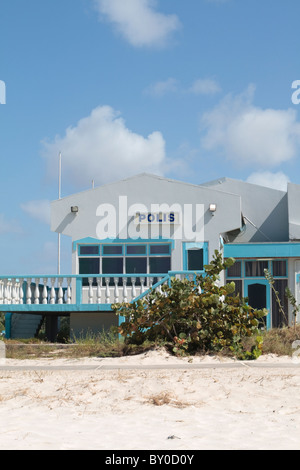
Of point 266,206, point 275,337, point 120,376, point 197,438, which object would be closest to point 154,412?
point 197,438

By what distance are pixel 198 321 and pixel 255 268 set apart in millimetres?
12217

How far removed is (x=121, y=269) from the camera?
862 inches

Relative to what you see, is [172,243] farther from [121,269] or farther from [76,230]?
[76,230]

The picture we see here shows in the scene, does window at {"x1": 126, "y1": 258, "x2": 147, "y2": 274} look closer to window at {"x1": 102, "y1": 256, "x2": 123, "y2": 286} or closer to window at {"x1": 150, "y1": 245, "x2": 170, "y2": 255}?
window at {"x1": 102, "y1": 256, "x2": 123, "y2": 286}

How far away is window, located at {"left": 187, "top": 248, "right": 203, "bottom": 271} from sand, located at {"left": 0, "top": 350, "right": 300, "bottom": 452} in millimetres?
11727

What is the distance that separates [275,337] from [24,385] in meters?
6.45

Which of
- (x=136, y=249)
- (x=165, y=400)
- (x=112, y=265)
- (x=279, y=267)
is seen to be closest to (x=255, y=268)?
(x=279, y=267)

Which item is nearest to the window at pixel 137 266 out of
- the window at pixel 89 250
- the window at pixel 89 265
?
the window at pixel 89 265

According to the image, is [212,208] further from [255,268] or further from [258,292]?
A: [258,292]

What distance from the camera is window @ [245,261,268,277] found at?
23.0 metres

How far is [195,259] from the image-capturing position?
2173 cm

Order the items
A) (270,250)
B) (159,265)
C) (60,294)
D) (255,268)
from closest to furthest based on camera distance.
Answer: (60,294) → (159,265) → (270,250) → (255,268)

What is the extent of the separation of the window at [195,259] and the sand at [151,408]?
1173 centimetres
